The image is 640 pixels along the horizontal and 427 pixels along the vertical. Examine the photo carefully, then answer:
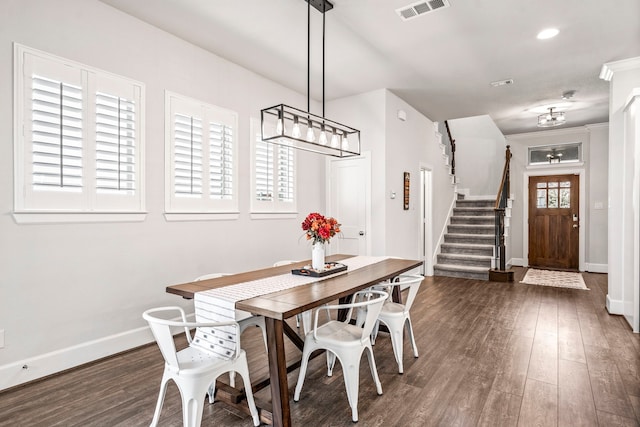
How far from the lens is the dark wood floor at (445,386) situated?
6.95ft

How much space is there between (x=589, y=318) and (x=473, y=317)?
134 centimetres

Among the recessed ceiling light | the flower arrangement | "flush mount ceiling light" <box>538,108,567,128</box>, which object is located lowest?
the flower arrangement

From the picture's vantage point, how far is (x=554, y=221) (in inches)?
294

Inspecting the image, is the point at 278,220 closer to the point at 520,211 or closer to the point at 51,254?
the point at 51,254

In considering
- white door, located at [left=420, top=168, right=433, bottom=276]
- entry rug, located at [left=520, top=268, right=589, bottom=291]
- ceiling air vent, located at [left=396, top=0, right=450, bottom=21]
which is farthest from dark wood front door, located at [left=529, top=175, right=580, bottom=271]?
ceiling air vent, located at [left=396, top=0, right=450, bottom=21]

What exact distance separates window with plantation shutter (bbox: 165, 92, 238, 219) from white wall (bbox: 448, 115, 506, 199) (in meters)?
6.47

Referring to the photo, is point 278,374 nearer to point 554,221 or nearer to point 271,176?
point 271,176

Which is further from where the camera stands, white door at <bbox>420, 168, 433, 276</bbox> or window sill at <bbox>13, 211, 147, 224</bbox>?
white door at <bbox>420, 168, 433, 276</bbox>

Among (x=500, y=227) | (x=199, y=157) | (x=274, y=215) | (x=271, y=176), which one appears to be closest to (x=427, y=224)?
(x=500, y=227)

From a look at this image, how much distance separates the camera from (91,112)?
2.90 metres

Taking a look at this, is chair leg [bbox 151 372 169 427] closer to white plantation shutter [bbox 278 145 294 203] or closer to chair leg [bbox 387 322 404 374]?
chair leg [bbox 387 322 404 374]

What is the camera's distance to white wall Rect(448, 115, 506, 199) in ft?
27.4

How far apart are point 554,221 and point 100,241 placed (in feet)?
27.0

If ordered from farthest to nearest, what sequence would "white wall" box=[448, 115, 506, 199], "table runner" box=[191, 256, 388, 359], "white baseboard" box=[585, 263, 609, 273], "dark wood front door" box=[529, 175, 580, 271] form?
"white wall" box=[448, 115, 506, 199] < "dark wood front door" box=[529, 175, 580, 271] < "white baseboard" box=[585, 263, 609, 273] < "table runner" box=[191, 256, 388, 359]
